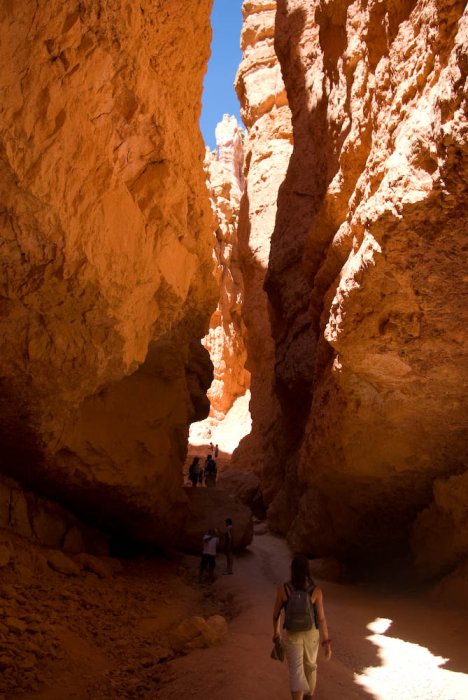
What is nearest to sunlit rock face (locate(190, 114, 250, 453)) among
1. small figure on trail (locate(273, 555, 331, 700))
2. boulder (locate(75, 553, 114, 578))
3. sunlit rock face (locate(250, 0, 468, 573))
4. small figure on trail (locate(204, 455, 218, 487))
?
small figure on trail (locate(204, 455, 218, 487))

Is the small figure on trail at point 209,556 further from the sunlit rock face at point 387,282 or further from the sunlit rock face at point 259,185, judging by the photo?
the sunlit rock face at point 259,185

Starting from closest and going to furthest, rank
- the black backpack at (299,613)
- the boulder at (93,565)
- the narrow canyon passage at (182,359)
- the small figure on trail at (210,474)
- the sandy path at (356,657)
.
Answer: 1. the black backpack at (299,613)
2. the narrow canyon passage at (182,359)
3. the sandy path at (356,657)
4. the boulder at (93,565)
5. the small figure on trail at (210,474)

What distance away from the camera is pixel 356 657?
18.0 feet

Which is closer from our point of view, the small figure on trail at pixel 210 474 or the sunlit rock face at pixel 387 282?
the sunlit rock face at pixel 387 282

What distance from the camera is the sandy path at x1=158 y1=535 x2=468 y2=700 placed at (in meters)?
4.31

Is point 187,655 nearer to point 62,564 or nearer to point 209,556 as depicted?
point 62,564

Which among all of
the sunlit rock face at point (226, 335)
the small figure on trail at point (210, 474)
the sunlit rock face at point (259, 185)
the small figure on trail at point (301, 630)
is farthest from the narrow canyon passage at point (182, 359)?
the sunlit rock face at point (226, 335)

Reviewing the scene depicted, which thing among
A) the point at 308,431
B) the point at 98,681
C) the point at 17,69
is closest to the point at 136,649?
the point at 98,681

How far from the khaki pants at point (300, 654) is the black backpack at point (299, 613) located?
0.05m

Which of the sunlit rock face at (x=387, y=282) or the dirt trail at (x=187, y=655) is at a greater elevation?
the sunlit rock face at (x=387, y=282)

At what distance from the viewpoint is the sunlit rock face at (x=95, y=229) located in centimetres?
388

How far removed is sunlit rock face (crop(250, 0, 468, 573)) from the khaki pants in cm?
318

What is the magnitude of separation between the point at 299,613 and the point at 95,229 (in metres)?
3.63

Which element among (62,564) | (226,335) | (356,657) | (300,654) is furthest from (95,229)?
(226,335)
